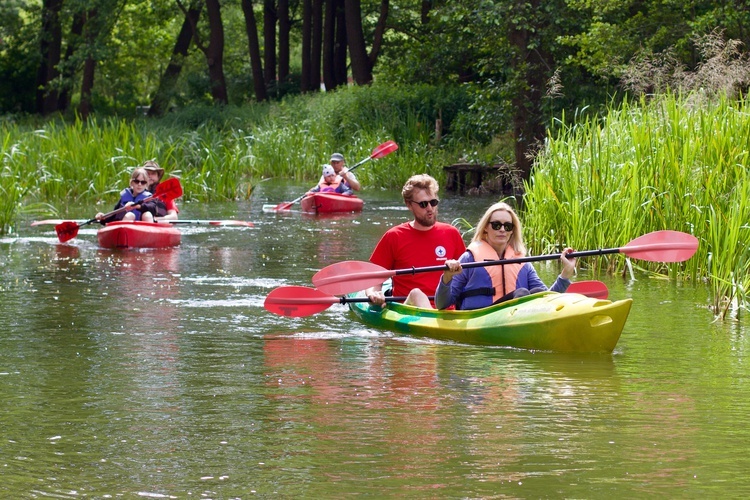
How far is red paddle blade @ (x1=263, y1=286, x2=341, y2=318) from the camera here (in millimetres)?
8477

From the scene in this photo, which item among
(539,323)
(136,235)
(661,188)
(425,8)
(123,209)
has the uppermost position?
(425,8)

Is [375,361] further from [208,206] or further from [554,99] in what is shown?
[554,99]

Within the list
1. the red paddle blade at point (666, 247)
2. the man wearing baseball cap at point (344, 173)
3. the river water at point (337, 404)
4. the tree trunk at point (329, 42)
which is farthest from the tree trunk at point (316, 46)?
the red paddle blade at point (666, 247)

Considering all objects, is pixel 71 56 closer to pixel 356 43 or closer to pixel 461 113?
pixel 356 43

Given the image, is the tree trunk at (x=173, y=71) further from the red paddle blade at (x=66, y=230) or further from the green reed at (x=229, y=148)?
the red paddle blade at (x=66, y=230)

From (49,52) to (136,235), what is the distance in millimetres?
25096

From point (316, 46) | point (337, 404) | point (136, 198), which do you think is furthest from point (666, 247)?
point (316, 46)

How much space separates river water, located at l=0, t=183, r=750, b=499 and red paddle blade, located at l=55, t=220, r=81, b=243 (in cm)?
316

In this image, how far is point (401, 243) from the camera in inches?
333

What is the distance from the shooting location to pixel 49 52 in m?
36.8

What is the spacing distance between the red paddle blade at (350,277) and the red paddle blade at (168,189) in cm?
578

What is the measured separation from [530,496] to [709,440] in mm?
1181

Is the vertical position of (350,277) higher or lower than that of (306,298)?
higher

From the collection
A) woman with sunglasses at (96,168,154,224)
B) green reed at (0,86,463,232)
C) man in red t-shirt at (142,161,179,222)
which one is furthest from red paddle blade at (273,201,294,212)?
woman with sunglasses at (96,168,154,224)
